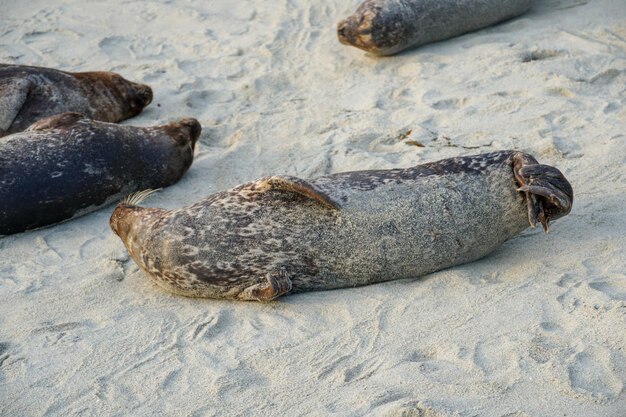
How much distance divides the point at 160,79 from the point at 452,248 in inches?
155

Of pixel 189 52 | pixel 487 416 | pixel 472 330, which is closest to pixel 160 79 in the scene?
pixel 189 52

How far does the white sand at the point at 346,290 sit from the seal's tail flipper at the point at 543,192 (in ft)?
0.76

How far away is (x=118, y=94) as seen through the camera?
295 inches

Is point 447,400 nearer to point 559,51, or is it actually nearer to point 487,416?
point 487,416

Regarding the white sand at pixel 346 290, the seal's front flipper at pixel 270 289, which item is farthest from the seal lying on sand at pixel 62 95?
the seal's front flipper at pixel 270 289

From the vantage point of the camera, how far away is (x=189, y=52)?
8430 millimetres

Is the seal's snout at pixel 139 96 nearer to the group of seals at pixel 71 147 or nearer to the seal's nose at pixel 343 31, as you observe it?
the group of seals at pixel 71 147

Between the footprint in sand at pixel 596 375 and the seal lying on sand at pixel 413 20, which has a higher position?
the seal lying on sand at pixel 413 20

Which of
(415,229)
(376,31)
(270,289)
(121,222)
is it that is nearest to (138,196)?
(121,222)

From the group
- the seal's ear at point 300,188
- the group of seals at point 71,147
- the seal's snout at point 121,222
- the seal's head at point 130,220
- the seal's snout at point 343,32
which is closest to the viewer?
the seal's ear at point 300,188

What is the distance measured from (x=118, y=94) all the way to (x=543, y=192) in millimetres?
3931

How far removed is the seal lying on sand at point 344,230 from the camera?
16.1 ft

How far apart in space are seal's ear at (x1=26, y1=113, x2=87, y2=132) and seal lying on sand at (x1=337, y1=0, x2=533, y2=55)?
8.48 ft

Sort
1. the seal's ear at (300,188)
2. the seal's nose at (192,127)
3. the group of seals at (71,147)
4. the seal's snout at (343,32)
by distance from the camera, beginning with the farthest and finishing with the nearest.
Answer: the seal's snout at (343,32), the seal's nose at (192,127), the group of seals at (71,147), the seal's ear at (300,188)
